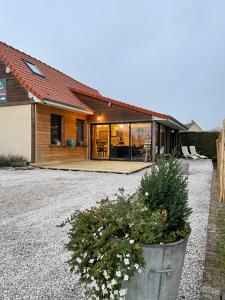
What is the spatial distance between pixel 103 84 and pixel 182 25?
24.5m

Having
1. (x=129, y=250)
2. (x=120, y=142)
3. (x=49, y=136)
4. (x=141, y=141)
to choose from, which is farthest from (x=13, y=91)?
(x=129, y=250)

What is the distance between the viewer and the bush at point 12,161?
1059 cm

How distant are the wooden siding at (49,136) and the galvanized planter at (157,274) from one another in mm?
10186

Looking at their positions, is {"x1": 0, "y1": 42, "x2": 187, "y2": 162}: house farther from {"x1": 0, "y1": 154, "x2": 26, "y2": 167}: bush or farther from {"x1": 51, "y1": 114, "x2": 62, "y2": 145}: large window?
{"x1": 0, "y1": 154, "x2": 26, "y2": 167}: bush

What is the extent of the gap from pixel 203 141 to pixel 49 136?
36.3 ft

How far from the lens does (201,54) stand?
34750 mm

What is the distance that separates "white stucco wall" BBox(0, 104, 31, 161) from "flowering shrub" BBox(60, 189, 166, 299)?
10.0 m

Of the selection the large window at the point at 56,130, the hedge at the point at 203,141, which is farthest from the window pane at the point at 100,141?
the hedge at the point at 203,141

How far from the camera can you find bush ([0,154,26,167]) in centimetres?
1059

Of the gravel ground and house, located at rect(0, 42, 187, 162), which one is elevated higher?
house, located at rect(0, 42, 187, 162)

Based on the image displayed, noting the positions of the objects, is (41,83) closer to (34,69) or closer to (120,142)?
(34,69)

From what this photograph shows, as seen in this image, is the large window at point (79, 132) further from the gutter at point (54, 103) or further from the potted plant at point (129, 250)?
the potted plant at point (129, 250)

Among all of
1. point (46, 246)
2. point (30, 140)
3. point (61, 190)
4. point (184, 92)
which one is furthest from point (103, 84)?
point (46, 246)

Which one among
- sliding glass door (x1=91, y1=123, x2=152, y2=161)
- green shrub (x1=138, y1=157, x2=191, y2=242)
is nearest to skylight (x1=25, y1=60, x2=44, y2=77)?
sliding glass door (x1=91, y1=123, x2=152, y2=161)
